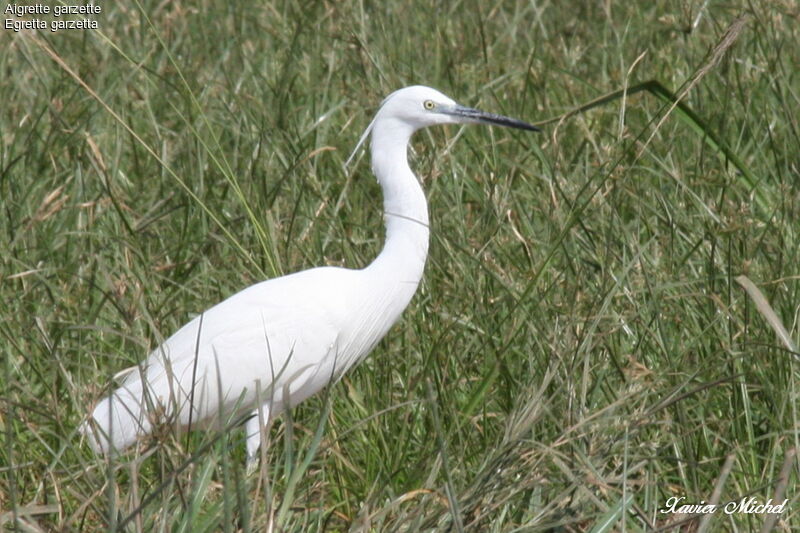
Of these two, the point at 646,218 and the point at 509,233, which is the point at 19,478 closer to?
the point at 509,233

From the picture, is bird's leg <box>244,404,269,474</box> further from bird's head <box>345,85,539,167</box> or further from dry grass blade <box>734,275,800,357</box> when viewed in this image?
dry grass blade <box>734,275,800,357</box>

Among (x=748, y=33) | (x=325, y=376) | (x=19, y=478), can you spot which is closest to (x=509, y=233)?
(x=325, y=376)

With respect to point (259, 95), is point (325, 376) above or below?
below

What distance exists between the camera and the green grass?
2266mm

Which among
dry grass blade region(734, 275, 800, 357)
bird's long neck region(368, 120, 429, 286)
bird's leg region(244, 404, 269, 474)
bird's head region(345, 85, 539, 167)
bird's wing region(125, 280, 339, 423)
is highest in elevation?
bird's head region(345, 85, 539, 167)

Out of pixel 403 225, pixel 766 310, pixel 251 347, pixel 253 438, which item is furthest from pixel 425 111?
pixel 766 310

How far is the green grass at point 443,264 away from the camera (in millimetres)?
2266

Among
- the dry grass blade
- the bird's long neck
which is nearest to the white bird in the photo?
the bird's long neck

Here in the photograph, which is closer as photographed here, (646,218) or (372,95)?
(646,218)

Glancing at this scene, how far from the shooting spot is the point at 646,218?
352cm

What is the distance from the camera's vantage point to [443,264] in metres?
3.42

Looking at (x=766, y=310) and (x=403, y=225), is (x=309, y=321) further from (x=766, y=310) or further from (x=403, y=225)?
(x=766, y=310)

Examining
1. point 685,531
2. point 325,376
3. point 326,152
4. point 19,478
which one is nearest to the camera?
point 685,531

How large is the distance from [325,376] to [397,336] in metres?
0.39
